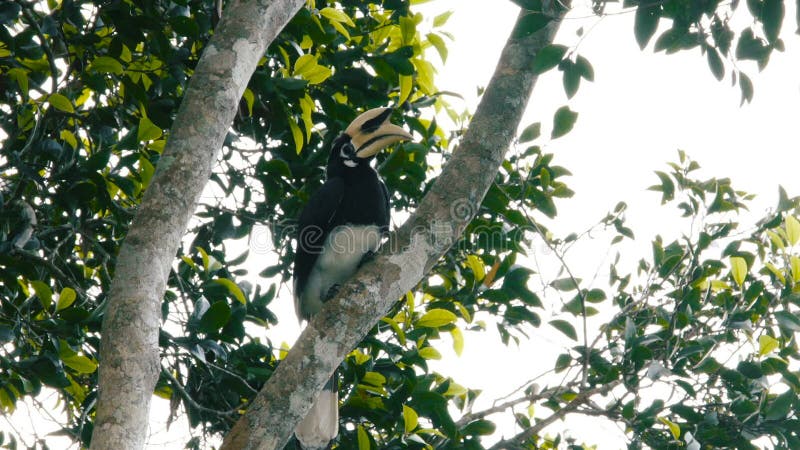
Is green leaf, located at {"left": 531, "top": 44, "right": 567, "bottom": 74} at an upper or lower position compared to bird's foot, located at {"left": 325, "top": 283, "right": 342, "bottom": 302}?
lower

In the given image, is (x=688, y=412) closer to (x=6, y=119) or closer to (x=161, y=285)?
(x=161, y=285)

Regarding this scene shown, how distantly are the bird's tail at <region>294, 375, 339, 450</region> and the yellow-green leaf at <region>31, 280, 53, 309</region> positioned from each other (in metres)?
1.03

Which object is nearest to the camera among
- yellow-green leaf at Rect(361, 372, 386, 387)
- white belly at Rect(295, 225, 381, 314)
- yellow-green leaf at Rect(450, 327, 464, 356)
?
yellow-green leaf at Rect(361, 372, 386, 387)

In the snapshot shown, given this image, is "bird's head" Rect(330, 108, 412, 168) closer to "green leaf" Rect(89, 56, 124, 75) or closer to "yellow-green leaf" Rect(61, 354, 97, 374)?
"green leaf" Rect(89, 56, 124, 75)

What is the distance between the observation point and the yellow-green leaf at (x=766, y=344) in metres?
2.89

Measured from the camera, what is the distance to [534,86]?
2596mm

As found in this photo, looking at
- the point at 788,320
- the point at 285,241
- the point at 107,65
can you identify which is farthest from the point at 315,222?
the point at 788,320

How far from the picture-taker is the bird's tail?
297 cm

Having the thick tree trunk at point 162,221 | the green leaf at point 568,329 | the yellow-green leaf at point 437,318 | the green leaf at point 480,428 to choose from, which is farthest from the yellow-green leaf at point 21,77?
the green leaf at point 568,329

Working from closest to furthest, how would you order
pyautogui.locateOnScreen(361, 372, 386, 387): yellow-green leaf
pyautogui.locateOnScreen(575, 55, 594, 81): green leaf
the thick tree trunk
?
1. the thick tree trunk
2. pyautogui.locateOnScreen(575, 55, 594, 81): green leaf
3. pyautogui.locateOnScreen(361, 372, 386, 387): yellow-green leaf

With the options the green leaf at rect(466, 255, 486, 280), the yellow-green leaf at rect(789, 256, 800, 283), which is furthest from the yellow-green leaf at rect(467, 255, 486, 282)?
the yellow-green leaf at rect(789, 256, 800, 283)

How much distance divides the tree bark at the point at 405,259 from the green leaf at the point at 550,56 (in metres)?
0.09

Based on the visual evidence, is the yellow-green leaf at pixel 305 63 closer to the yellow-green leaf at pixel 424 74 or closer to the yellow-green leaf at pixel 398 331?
the yellow-green leaf at pixel 424 74

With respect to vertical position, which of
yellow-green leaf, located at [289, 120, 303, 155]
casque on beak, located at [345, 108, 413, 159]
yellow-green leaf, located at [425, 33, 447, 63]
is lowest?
yellow-green leaf, located at [289, 120, 303, 155]
